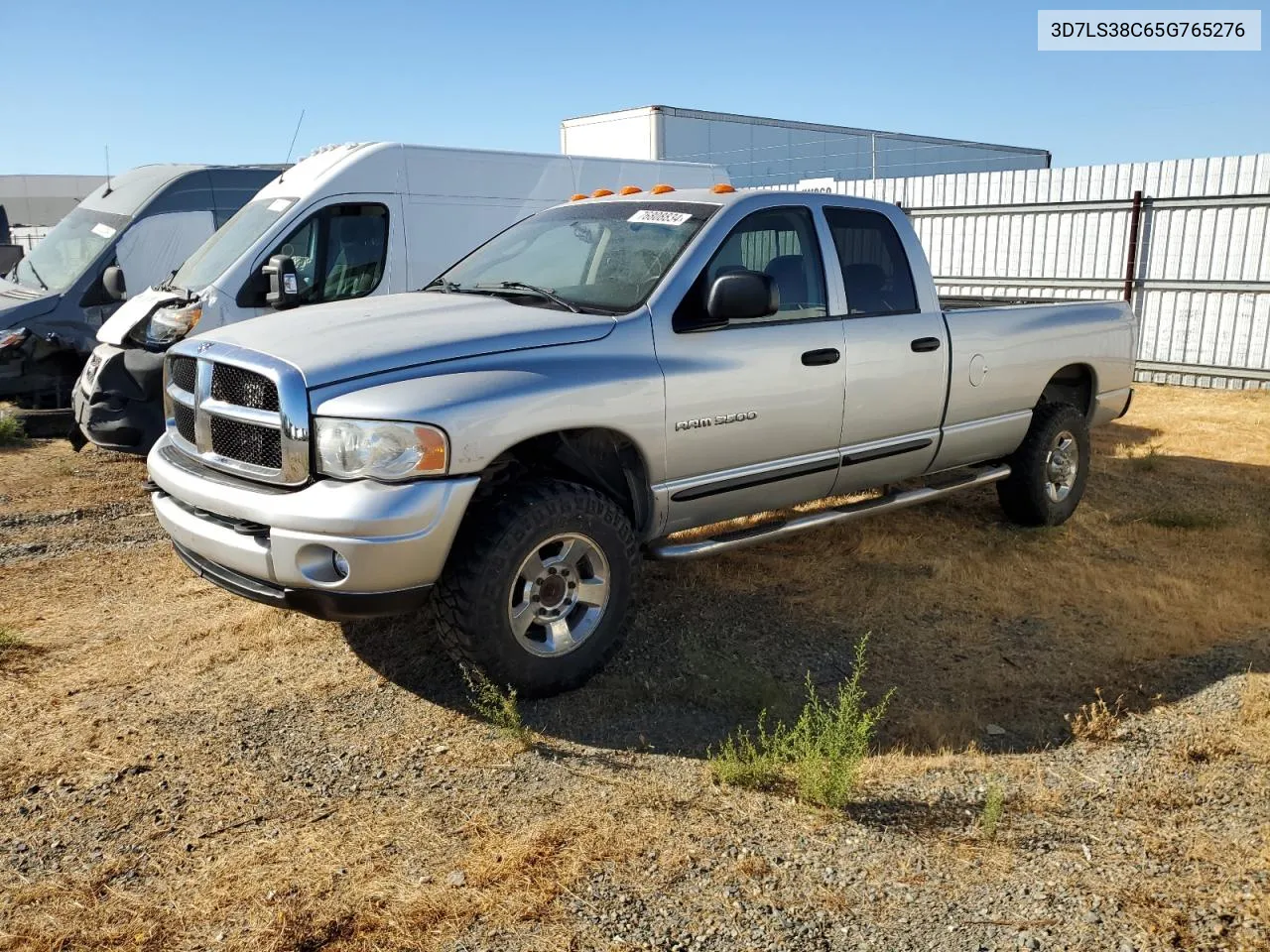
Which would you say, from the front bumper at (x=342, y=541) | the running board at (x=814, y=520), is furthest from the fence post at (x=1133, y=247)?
the front bumper at (x=342, y=541)

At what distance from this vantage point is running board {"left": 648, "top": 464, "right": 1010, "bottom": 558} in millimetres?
4539

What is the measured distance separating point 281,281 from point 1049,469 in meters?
5.45

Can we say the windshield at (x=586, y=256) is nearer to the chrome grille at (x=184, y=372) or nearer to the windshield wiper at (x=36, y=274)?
the chrome grille at (x=184, y=372)

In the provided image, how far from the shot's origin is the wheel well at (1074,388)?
6.78m

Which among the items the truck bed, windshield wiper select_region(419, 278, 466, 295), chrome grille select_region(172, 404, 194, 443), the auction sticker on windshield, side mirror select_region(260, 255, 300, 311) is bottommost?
chrome grille select_region(172, 404, 194, 443)

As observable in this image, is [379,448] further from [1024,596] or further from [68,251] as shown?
[68,251]

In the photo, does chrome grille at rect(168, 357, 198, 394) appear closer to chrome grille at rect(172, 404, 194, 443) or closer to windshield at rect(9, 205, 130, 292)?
chrome grille at rect(172, 404, 194, 443)

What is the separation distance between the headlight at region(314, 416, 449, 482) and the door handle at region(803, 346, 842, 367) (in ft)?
6.51

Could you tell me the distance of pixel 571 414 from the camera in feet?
13.1

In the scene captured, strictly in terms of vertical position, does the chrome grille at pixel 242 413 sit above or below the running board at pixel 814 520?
above

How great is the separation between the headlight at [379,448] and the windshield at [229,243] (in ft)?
15.7

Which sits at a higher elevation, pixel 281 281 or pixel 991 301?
pixel 281 281

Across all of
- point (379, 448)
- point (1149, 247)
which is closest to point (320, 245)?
point (379, 448)

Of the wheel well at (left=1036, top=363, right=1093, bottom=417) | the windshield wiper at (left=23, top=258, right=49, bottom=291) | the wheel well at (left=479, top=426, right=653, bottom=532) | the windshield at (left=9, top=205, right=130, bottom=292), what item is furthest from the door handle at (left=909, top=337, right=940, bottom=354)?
the windshield wiper at (left=23, top=258, right=49, bottom=291)
